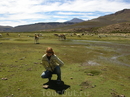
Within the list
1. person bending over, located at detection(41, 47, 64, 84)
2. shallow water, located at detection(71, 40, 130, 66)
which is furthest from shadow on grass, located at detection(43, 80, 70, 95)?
shallow water, located at detection(71, 40, 130, 66)

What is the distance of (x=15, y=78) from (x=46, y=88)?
2.77 meters

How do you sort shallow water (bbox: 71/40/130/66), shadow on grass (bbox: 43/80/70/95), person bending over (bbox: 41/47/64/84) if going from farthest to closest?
shallow water (bbox: 71/40/130/66) < person bending over (bbox: 41/47/64/84) < shadow on grass (bbox: 43/80/70/95)

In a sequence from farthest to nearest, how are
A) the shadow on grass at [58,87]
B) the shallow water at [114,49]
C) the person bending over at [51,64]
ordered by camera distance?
the shallow water at [114,49] → the person bending over at [51,64] → the shadow on grass at [58,87]

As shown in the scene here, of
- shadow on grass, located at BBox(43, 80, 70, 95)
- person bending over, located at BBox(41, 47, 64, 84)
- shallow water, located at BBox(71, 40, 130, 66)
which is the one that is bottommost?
shadow on grass, located at BBox(43, 80, 70, 95)

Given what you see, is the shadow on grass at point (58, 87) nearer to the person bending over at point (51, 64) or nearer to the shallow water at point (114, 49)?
the person bending over at point (51, 64)

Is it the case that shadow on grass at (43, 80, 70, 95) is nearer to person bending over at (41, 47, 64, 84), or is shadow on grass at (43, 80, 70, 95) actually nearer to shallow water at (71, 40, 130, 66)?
person bending over at (41, 47, 64, 84)

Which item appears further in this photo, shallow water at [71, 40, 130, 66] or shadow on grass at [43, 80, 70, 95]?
shallow water at [71, 40, 130, 66]

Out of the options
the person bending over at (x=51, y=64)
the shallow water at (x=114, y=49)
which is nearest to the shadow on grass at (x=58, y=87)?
the person bending over at (x=51, y=64)

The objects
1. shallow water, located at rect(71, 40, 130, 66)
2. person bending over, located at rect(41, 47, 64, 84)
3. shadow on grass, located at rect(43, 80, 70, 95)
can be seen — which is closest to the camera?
shadow on grass, located at rect(43, 80, 70, 95)

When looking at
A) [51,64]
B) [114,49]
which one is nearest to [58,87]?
[51,64]

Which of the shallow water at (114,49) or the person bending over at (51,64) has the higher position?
the person bending over at (51,64)

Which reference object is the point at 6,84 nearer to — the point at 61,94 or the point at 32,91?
the point at 32,91

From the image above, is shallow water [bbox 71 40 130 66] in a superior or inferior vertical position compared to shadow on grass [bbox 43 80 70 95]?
superior

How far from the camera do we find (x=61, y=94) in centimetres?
689
